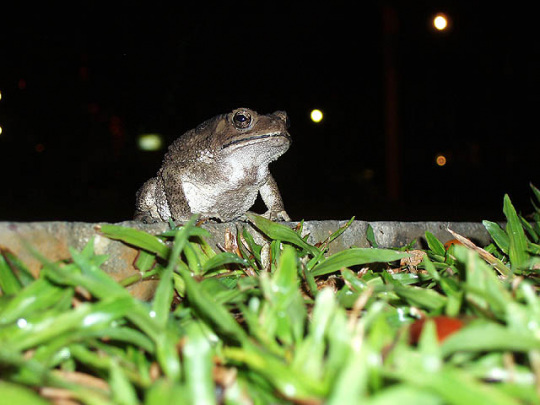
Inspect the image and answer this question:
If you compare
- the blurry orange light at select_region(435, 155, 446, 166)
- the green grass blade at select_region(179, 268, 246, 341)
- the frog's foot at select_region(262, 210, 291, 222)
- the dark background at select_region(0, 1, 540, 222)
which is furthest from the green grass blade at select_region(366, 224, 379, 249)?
the blurry orange light at select_region(435, 155, 446, 166)

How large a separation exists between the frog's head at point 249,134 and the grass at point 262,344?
1.53 meters

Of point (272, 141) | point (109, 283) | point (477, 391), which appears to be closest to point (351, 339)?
point (477, 391)

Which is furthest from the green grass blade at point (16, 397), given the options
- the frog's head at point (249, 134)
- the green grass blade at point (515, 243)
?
the frog's head at point (249, 134)

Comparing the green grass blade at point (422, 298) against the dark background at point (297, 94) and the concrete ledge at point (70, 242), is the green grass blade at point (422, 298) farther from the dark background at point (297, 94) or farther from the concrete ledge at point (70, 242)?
the dark background at point (297, 94)

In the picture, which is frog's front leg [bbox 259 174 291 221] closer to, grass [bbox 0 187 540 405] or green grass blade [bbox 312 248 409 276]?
green grass blade [bbox 312 248 409 276]

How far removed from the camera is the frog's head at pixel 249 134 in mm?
2707

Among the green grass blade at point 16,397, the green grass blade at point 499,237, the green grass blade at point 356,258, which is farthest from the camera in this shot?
the green grass blade at point 499,237

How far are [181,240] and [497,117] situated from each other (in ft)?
47.1

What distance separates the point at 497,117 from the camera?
13328 mm

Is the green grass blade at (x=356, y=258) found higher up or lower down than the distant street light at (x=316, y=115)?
lower down

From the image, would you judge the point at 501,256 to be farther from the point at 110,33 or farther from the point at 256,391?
the point at 110,33

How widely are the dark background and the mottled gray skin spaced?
305 inches

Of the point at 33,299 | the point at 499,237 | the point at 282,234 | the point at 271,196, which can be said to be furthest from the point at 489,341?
the point at 271,196

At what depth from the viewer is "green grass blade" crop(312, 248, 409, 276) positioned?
1.53 meters
